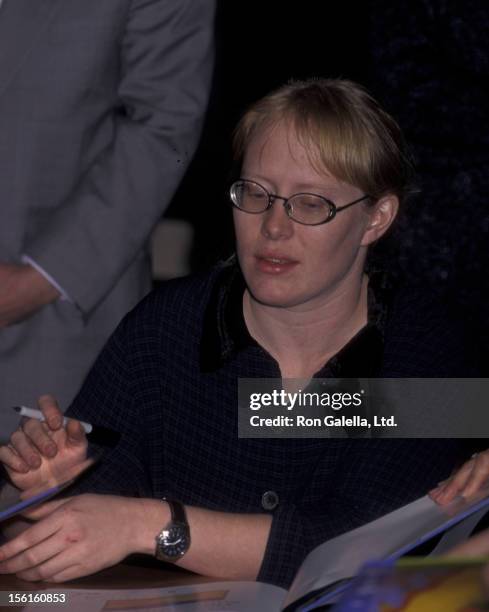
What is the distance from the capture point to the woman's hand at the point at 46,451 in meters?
1.84

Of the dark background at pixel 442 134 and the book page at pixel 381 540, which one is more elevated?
the dark background at pixel 442 134

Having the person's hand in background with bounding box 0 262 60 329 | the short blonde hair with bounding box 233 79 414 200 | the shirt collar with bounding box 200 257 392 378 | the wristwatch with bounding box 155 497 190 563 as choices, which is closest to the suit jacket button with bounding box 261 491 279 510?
the shirt collar with bounding box 200 257 392 378

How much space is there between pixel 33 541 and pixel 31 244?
35.8 inches

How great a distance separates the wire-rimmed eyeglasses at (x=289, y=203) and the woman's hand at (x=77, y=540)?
1.80ft

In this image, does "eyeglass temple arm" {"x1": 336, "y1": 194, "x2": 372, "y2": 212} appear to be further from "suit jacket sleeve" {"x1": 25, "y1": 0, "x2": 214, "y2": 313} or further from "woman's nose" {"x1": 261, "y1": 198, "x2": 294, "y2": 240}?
"suit jacket sleeve" {"x1": 25, "y1": 0, "x2": 214, "y2": 313}

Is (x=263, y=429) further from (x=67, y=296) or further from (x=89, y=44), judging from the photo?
(x=89, y=44)

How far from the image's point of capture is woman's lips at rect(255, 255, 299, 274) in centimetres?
197

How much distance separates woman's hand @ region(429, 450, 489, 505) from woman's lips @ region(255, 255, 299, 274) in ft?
1.53

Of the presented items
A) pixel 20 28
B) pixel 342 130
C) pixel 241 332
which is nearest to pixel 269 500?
pixel 241 332

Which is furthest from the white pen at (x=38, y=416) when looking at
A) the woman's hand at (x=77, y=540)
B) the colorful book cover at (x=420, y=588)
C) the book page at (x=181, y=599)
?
the colorful book cover at (x=420, y=588)

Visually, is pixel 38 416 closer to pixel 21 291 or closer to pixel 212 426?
pixel 212 426

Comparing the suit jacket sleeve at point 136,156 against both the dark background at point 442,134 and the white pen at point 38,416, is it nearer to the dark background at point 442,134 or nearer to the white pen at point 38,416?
the dark background at point 442,134

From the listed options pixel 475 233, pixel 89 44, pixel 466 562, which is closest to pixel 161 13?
pixel 89 44

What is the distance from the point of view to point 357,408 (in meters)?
2.08
